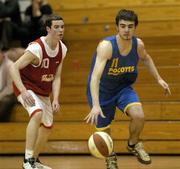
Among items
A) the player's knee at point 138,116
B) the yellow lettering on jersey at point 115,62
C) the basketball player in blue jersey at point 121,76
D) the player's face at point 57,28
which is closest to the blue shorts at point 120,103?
the basketball player in blue jersey at point 121,76

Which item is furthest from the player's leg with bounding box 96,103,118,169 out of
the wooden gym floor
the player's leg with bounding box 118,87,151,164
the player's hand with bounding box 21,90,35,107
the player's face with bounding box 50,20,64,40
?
the player's face with bounding box 50,20,64,40

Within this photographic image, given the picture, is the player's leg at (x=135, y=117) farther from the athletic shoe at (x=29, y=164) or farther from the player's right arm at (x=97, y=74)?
the athletic shoe at (x=29, y=164)

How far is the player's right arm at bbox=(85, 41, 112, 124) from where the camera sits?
16.7 feet

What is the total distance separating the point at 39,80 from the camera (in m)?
5.85

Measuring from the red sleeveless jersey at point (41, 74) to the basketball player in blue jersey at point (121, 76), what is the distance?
1.57 ft

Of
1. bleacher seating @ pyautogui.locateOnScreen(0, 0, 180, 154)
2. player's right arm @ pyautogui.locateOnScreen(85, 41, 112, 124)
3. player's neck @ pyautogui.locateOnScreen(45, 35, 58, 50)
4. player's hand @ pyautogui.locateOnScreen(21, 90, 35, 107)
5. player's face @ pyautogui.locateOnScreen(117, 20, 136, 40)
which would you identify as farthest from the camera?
bleacher seating @ pyautogui.locateOnScreen(0, 0, 180, 154)

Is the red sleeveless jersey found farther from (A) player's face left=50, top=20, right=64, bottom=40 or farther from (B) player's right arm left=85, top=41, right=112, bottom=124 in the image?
(B) player's right arm left=85, top=41, right=112, bottom=124

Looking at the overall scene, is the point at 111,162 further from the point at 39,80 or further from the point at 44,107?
the point at 39,80

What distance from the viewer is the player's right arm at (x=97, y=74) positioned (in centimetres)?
508

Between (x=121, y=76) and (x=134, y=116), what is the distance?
45cm

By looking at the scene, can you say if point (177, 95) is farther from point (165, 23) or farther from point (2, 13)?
point (2, 13)

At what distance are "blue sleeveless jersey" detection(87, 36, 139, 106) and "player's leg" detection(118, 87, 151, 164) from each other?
90mm

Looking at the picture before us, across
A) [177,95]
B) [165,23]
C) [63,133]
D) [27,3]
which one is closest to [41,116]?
[63,133]

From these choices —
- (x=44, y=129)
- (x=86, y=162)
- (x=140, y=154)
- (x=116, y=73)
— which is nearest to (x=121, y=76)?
(x=116, y=73)
